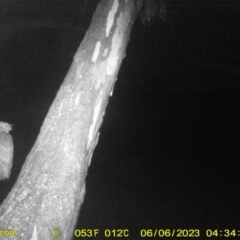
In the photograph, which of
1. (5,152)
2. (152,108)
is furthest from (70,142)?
(152,108)

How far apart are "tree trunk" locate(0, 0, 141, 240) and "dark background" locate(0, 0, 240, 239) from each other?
339 cm

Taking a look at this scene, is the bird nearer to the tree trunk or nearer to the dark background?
the tree trunk

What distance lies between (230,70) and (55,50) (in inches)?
172

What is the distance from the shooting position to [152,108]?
720 centimetres

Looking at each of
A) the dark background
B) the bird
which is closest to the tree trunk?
the bird

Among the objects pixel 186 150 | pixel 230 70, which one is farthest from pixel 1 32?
pixel 230 70

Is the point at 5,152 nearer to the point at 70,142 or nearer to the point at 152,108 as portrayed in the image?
the point at 70,142

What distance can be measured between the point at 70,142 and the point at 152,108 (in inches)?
209

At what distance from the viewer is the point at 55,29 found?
6.23m

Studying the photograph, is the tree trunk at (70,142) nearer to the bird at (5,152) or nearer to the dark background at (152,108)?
the bird at (5,152)

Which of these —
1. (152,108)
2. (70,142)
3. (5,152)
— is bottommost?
(70,142)

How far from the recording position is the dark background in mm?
6027

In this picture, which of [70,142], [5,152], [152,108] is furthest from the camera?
[152,108]

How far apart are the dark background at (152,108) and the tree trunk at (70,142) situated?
133 inches
